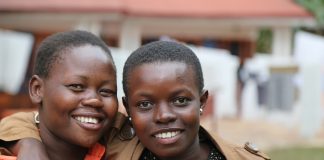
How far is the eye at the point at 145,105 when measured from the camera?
2633 mm

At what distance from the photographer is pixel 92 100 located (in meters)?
2.70

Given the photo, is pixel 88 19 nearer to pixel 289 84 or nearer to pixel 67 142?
pixel 289 84

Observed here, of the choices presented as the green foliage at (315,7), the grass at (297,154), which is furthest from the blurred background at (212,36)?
the green foliage at (315,7)

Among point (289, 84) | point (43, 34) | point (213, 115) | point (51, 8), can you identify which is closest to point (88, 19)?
point (51, 8)

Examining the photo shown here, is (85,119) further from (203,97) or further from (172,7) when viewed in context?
(172,7)

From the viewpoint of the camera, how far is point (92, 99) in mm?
2703

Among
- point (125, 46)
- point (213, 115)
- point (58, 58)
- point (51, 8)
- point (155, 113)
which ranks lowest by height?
point (213, 115)

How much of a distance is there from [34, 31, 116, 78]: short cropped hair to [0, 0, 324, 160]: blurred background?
18.2ft

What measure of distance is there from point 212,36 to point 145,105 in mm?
10776

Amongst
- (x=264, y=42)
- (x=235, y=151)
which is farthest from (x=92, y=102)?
(x=264, y=42)

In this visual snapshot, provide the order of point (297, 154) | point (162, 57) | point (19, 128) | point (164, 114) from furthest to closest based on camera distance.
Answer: point (297, 154)
point (19, 128)
point (162, 57)
point (164, 114)

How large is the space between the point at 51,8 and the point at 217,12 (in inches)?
114

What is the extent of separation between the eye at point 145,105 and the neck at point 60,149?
1.21ft

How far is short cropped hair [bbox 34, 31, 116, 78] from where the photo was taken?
2844 mm
